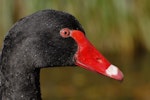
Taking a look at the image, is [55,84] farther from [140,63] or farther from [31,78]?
[31,78]

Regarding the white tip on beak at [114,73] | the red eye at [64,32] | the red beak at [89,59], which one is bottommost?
the white tip on beak at [114,73]

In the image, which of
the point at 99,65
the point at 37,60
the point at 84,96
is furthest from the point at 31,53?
the point at 84,96

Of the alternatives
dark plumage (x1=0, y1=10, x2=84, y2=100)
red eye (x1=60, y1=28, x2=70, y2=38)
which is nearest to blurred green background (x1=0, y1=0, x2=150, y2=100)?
dark plumage (x1=0, y1=10, x2=84, y2=100)

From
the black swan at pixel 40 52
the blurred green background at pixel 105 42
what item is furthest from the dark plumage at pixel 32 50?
the blurred green background at pixel 105 42

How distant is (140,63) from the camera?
34.6ft

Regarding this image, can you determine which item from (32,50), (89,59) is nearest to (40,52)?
(32,50)

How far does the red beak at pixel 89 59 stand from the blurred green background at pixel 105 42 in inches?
162

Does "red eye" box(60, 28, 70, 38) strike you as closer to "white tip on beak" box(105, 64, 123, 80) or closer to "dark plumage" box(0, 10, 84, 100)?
"dark plumage" box(0, 10, 84, 100)

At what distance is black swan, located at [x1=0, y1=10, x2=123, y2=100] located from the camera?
512 centimetres

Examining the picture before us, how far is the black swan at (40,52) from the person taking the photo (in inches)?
202

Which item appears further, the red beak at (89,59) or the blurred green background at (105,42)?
the blurred green background at (105,42)

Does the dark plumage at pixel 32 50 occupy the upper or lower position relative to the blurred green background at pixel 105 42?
upper

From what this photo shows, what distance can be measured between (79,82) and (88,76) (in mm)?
333

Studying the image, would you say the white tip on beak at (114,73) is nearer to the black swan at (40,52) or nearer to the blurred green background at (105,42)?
the black swan at (40,52)
